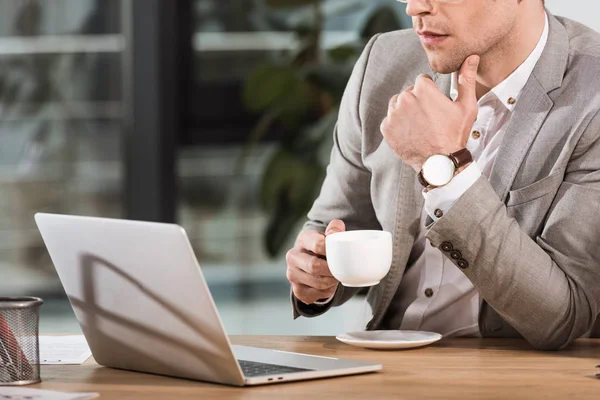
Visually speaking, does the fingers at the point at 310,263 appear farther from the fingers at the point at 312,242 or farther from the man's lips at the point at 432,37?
the man's lips at the point at 432,37

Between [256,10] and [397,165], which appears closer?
[397,165]

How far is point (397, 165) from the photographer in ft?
6.18

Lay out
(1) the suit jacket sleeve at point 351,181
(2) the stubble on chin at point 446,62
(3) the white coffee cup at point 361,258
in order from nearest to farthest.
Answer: (3) the white coffee cup at point 361,258, (2) the stubble on chin at point 446,62, (1) the suit jacket sleeve at point 351,181

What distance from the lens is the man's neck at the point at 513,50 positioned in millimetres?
1826

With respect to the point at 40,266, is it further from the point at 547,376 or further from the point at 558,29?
the point at 547,376

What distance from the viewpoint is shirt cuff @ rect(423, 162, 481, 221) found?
158 cm

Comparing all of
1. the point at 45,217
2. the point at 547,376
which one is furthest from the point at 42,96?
the point at 547,376

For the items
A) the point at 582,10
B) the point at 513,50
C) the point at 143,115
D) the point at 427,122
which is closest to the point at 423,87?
the point at 427,122

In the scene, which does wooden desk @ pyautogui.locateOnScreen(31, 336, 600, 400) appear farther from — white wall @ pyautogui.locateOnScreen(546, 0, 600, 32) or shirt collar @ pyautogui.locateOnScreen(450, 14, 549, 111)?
white wall @ pyautogui.locateOnScreen(546, 0, 600, 32)

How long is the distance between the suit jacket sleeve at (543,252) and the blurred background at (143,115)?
229cm

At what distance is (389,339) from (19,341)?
58cm

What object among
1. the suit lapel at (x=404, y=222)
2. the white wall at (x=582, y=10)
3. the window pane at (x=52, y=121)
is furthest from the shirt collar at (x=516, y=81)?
the window pane at (x=52, y=121)

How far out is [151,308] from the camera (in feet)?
4.34

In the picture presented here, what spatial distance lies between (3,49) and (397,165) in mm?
2583
